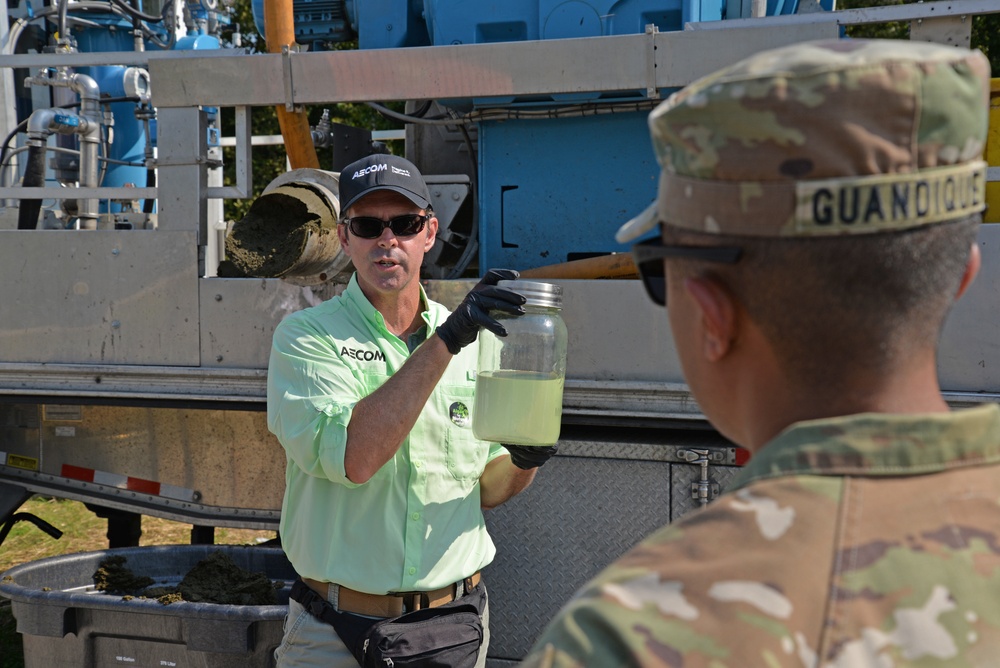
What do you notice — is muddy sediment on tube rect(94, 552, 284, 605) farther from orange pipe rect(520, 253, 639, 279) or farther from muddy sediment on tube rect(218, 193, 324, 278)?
orange pipe rect(520, 253, 639, 279)

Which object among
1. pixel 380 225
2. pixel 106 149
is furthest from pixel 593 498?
pixel 106 149

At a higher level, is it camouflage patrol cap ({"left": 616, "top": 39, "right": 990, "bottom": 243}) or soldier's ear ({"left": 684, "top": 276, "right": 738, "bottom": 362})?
camouflage patrol cap ({"left": 616, "top": 39, "right": 990, "bottom": 243})

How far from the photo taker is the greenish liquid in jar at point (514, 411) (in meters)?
2.49

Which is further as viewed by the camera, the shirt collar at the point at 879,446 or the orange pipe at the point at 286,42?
the orange pipe at the point at 286,42

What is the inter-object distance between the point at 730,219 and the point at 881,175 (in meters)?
0.14

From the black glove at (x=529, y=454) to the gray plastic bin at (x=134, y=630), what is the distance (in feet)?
4.12

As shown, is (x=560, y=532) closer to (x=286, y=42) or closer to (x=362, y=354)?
(x=362, y=354)

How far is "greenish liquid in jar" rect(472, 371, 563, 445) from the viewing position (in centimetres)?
249

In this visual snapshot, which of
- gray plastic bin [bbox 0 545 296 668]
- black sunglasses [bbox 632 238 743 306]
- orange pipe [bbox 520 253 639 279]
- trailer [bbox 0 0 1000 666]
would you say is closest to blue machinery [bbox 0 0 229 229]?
trailer [bbox 0 0 1000 666]

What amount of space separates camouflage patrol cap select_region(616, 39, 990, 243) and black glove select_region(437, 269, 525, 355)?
1.40 metres

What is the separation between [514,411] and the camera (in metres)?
2.50

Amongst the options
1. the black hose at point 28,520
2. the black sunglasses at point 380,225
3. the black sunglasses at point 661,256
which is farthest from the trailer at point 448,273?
the black sunglasses at point 661,256

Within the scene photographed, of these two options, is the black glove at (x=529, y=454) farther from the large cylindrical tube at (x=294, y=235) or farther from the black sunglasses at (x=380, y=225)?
the large cylindrical tube at (x=294, y=235)

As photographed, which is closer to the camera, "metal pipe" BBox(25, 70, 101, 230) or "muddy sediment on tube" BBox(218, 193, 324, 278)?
"muddy sediment on tube" BBox(218, 193, 324, 278)
